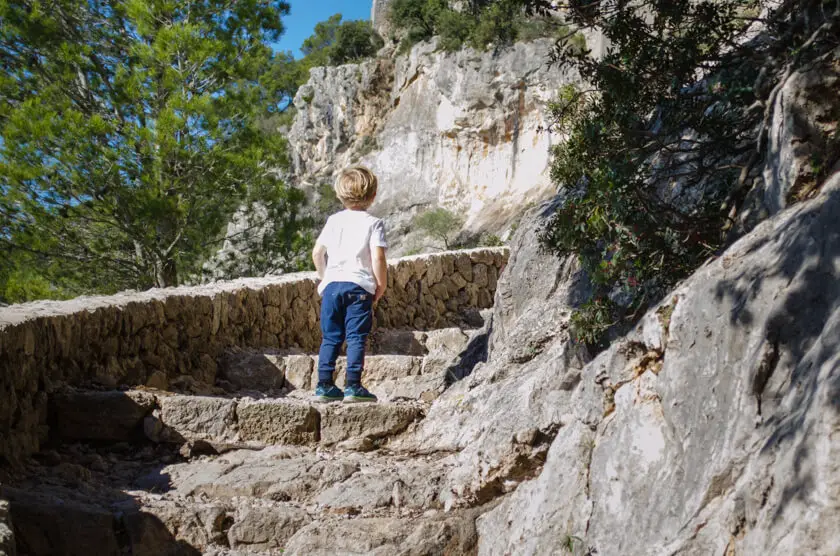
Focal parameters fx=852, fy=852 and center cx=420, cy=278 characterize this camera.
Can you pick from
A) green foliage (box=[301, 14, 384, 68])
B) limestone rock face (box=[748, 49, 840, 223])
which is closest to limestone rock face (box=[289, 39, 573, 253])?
green foliage (box=[301, 14, 384, 68])

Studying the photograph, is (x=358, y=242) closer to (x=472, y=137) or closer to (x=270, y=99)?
(x=270, y=99)

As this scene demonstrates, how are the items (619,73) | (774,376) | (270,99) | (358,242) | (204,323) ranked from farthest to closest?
1. (270,99)
2. (204,323)
3. (358,242)
4. (619,73)
5. (774,376)

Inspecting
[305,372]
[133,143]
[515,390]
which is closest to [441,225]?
[133,143]

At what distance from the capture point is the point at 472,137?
1276 inches

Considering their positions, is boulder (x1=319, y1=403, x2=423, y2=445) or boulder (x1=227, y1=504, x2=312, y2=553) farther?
boulder (x1=319, y1=403, x2=423, y2=445)

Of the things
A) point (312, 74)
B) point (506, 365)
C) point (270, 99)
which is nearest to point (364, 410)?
point (506, 365)

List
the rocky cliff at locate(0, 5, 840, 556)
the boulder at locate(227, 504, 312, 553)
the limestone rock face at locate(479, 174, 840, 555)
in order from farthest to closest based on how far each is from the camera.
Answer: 1. the boulder at locate(227, 504, 312, 553)
2. the rocky cliff at locate(0, 5, 840, 556)
3. the limestone rock face at locate(479, 174, 840, 555)

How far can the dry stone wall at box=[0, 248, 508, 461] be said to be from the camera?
13.0 feet

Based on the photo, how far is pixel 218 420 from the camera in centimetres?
452

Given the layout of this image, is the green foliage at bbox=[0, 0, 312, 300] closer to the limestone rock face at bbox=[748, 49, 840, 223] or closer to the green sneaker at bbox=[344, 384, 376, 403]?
the green sneaker at bbox=[344, 384, 376, 403]

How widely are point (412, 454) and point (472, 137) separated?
94.4 ft

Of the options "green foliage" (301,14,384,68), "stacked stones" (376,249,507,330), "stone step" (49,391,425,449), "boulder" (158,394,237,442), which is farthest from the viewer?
"green foliage" (301,14,384,68)

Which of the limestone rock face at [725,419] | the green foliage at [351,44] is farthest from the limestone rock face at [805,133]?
the green foliage at [351,44]

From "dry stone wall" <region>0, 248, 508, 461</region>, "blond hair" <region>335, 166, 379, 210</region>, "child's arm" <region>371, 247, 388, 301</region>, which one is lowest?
"dry stone wall" <region>0, 248, 508, 461</region>
